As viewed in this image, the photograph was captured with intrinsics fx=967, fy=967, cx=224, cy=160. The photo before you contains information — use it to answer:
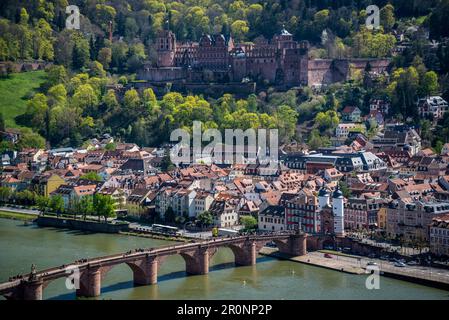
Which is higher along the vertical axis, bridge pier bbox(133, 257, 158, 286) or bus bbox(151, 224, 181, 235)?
bus bbox(151, 224, 181, 235)

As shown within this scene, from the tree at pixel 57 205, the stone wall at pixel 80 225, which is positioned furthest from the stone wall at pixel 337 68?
the stone wall at pixel 80 225

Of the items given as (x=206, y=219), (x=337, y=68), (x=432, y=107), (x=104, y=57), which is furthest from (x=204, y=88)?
Answer: (x=206, y=219)

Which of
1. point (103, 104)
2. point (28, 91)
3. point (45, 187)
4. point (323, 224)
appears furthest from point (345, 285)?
point (28, 91)

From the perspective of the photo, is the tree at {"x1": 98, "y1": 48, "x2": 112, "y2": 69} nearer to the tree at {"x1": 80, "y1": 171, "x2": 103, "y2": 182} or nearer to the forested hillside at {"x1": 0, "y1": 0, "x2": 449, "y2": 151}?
the forested hillside at {"x1": 0, "y1": 0, "x2": 449, "y2": 151}

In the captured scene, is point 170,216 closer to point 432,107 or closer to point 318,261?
point 318,261

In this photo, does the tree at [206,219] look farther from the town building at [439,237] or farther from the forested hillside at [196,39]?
the forested hillside at [196,39]

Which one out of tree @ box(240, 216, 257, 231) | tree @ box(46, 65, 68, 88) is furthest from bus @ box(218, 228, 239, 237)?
tree @ box(46, 65, 68, 88)
